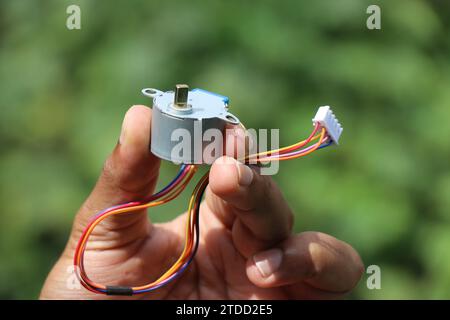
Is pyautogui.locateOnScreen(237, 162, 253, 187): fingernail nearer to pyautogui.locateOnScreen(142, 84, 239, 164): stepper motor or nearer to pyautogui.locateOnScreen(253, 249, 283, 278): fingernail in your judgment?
pyautogui.locateOnScreen(142, 84, 239, 164): stepper motor

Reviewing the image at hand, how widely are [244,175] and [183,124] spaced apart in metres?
0.15

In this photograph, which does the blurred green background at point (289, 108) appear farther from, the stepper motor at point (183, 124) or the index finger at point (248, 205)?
the stepper motor at point (183, 124)

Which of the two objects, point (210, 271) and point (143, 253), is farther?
point (210, 271)

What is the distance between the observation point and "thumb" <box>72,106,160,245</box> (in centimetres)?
126

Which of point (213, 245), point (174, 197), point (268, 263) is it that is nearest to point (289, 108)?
→ point (213, 245)

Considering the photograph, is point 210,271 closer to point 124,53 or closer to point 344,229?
point 344,229

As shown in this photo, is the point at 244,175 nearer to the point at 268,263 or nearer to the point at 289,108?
the point at 268,263

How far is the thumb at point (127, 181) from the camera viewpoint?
1.26 m

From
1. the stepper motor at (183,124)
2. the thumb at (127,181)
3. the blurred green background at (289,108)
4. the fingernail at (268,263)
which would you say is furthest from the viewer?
the blurred green background at (289,108)

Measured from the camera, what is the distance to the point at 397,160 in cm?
219

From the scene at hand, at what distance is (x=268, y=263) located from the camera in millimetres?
1441

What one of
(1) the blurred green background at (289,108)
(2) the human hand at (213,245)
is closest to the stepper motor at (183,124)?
(2) the human hand at (213,245)

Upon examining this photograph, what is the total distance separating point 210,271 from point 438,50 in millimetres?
1291
